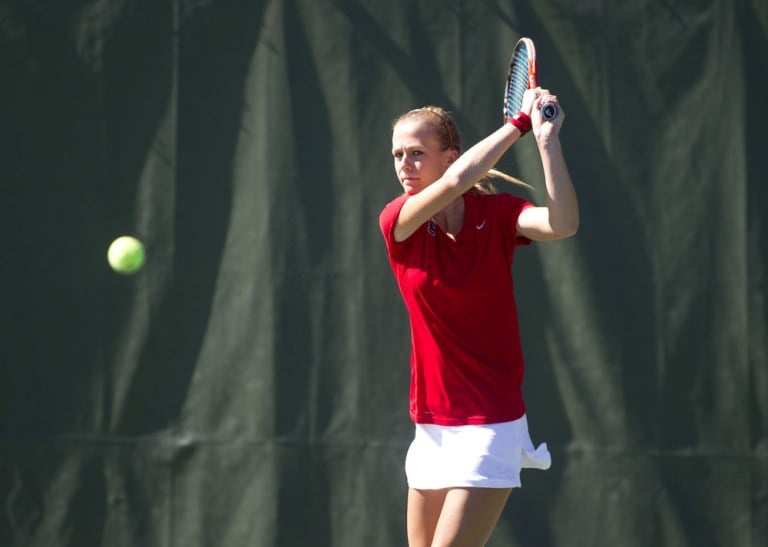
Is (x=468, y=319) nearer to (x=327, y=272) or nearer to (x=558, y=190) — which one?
(x=558, y=190)

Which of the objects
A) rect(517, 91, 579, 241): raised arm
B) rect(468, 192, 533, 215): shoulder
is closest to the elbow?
rect(517, 91, 579, 241): raised arm

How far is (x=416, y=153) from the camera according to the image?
3.35m

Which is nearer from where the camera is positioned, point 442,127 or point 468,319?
point 468,319

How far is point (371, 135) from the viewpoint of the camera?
14.6 ft

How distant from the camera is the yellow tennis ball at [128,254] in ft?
15.0

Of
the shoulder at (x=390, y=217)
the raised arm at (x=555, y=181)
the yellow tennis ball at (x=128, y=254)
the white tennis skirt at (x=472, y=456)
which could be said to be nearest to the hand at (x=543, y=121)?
the raised arm at (x=555, y=181)

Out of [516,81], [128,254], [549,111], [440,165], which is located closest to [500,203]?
[440,165]

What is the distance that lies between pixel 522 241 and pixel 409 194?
337 millimetres

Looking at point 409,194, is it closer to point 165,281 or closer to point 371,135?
point 371,135

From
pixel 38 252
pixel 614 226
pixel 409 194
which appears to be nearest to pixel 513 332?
pixel 409 194

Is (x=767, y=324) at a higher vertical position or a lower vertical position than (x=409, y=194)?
lower

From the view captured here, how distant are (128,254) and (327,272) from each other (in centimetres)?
76

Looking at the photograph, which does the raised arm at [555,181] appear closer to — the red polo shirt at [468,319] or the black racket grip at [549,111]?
the black racket grip at [549,111]

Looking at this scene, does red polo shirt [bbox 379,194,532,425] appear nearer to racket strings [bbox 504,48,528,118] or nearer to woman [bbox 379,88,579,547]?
woman [bbox 379,88,579,547]
